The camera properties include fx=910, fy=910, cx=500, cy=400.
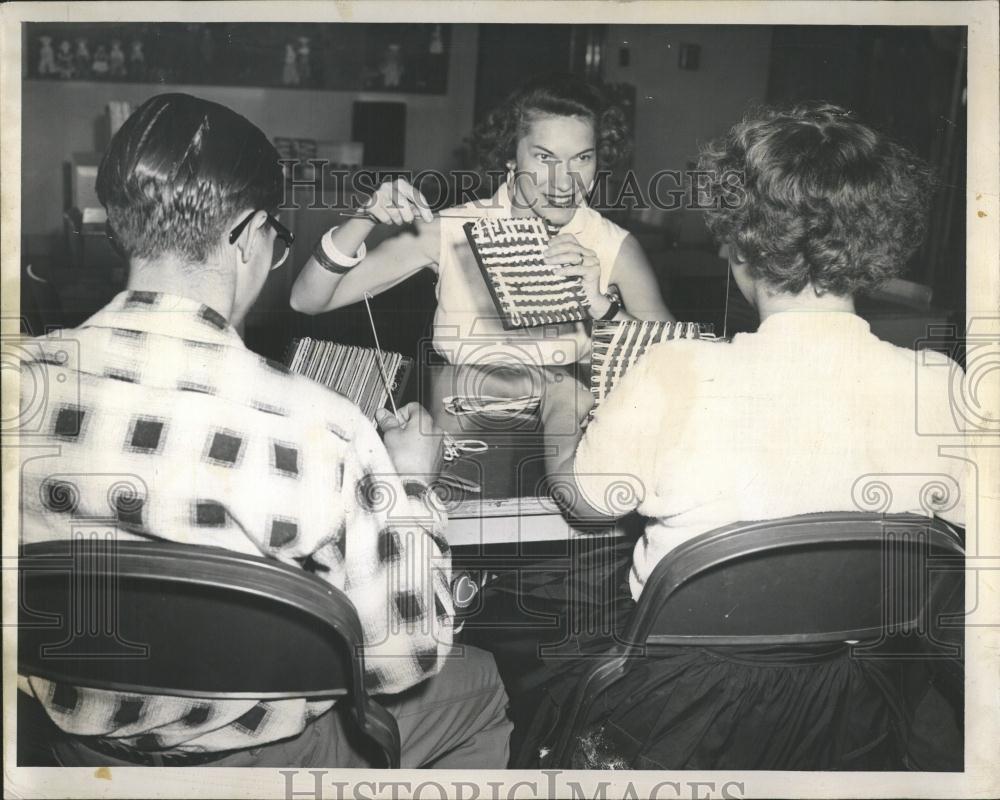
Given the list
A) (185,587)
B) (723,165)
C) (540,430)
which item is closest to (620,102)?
(723,165)

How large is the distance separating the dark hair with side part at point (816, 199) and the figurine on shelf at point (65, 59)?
114cm

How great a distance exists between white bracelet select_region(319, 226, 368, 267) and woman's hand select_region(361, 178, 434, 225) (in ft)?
0.21

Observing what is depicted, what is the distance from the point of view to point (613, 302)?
5.36ft

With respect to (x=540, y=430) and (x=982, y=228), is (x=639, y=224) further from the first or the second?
(x=982, y=228)

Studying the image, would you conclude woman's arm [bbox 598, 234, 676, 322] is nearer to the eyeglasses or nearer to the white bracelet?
the white bracelet

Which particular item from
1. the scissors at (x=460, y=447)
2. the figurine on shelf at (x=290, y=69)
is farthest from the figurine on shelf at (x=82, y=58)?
the scissors at (x=460, y=447)

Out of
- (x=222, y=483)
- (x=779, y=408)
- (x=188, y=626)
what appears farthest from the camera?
(x=779, y=408)

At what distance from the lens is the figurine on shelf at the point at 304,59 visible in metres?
→ 1.63

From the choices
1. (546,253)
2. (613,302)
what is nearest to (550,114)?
(546,253)

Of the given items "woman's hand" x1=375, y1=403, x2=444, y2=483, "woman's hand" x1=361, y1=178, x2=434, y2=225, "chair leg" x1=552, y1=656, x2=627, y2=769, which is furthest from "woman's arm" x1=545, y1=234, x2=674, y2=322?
"chair leg" x1=552, y1=656, x2=627, y2=769

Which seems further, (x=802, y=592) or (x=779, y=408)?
(x=779, y=408)

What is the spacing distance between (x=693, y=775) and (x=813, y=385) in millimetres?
731

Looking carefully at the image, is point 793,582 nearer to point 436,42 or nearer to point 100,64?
point 436,42

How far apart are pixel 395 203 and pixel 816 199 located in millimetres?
717
